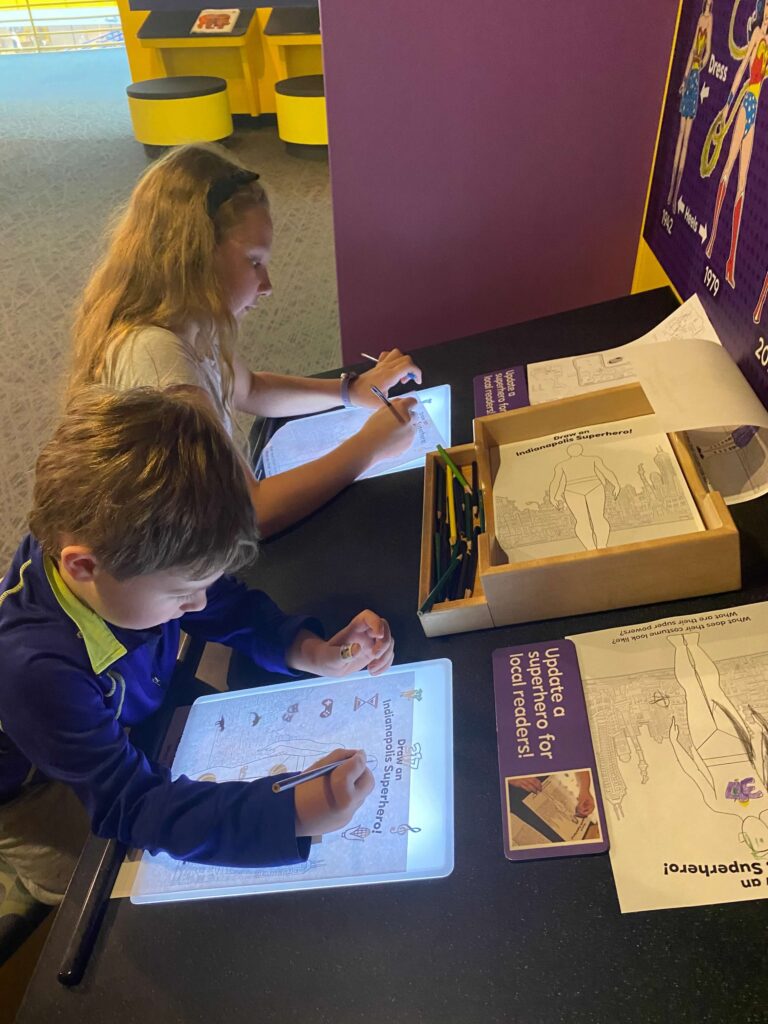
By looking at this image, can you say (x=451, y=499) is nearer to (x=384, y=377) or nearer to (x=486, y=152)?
(x=384, y=377)

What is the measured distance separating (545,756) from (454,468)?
40 centimetres

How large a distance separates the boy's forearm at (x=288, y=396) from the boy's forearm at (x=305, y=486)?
0.30 m

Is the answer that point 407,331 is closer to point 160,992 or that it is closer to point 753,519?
point 753,519

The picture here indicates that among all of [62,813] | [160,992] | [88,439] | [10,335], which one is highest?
[88,439]

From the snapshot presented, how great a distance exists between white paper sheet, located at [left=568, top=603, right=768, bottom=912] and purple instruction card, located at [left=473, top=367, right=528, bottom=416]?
0.45 meters

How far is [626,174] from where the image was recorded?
1336 millimetres

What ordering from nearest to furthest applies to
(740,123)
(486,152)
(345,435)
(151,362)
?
(740,123)
(151,362)
(345,435)
(486,152)

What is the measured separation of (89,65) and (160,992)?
712 cm

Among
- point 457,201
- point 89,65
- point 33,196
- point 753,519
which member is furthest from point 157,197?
point 89,65

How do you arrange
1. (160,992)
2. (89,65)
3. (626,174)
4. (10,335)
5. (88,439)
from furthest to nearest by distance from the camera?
1. (89,65)
2. (10,335)
3. (626,174)
4. (88,439)
5. (160,992)

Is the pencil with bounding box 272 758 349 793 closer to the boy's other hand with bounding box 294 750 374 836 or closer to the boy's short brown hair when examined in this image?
the boy's other hand with bounding box 294 750 374 836

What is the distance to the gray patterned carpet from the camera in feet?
8.50

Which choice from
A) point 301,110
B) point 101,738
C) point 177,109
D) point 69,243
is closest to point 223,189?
point 101,738

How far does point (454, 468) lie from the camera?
0.95m
